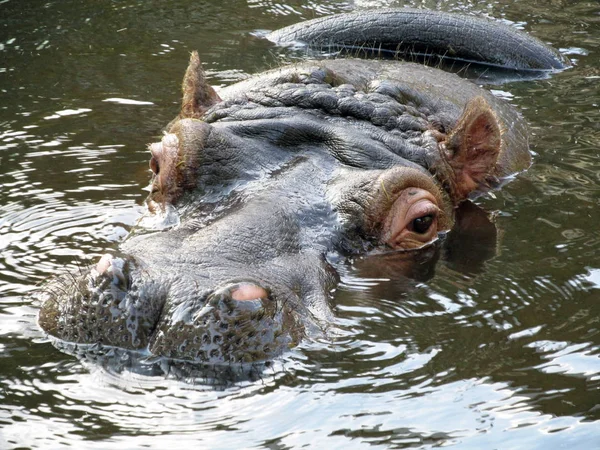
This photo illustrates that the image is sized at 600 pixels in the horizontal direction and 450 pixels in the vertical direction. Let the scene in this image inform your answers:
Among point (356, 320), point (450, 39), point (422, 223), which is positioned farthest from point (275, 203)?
point (450, 39)

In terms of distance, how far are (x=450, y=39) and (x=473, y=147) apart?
3003 millimetres

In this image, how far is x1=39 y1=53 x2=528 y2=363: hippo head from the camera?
150 inches

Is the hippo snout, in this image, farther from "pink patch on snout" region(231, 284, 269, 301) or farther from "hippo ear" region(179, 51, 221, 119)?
→ "hippo ear" region(179, 51, 221, 119)

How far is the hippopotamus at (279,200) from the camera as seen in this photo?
381 centimetres

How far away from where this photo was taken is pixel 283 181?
5.05m

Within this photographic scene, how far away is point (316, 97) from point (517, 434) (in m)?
2.78

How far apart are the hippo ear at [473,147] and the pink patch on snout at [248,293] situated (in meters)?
2.38

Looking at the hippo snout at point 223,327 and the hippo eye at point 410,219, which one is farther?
the hippo eye at point 410,219

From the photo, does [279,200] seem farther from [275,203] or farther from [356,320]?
[356,320]

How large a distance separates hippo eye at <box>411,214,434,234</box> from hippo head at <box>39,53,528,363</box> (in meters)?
0.01

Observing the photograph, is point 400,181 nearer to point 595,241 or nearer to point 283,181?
point 283,181

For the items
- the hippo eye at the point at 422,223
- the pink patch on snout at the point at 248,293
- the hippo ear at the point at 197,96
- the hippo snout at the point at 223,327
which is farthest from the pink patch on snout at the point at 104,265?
the hippo ear at the point at 197,96

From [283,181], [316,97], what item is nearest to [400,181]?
[283,181]

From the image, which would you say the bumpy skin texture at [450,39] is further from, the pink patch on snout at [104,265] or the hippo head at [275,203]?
the pink patch on snout at [104,265]
